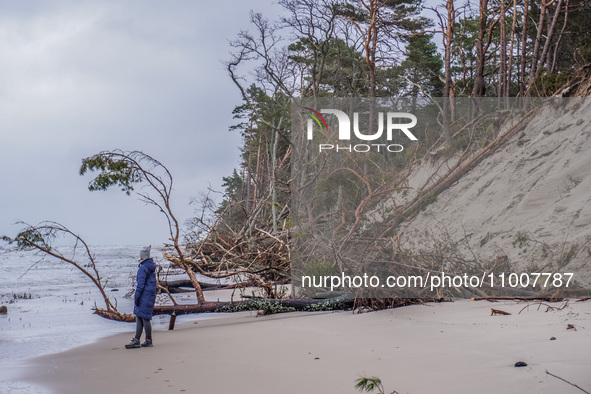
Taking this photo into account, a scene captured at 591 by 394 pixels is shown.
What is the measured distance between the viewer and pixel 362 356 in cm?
709

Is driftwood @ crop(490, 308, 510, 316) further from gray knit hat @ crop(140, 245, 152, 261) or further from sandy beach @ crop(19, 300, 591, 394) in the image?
gray knit hat @ crop(140, 245, 152, 261)

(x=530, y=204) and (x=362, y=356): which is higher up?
(x=530, y=204)

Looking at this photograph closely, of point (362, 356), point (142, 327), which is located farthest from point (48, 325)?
point (362, 356)

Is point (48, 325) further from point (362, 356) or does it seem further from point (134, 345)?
point (362, 356)

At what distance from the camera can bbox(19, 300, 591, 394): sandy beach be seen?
18.6 feet

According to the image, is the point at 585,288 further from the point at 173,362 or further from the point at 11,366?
the point at 11,366

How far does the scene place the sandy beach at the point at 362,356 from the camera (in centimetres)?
566

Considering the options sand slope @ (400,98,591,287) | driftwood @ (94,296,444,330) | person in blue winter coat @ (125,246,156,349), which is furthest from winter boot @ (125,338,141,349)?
sand slope @ (400,98,591,287)

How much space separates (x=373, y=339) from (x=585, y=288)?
376 cm

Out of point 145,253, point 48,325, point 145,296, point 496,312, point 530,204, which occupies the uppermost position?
point 530,204

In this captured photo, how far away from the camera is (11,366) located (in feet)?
26.8

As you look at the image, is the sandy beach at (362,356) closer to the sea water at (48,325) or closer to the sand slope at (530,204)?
the sea water at (48,325)

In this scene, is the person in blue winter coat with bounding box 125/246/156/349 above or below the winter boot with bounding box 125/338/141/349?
above

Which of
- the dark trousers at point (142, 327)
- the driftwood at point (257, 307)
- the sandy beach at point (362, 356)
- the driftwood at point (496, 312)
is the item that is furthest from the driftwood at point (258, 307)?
the driftwood at point (496, 312)
